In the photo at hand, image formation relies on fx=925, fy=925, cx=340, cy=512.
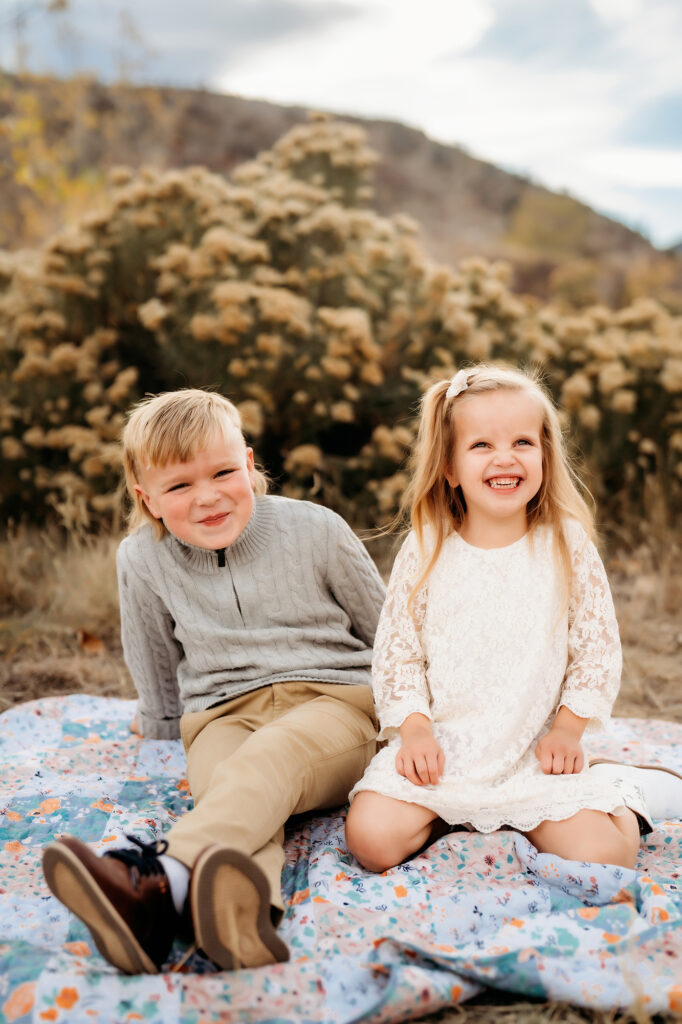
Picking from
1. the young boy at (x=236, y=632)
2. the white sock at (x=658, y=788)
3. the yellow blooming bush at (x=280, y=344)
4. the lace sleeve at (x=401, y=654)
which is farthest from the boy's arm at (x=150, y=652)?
the yellow blooming bush at (x=280, y=344)

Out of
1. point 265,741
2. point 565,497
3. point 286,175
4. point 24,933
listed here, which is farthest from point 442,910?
point 286,175

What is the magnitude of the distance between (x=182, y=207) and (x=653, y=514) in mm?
2935

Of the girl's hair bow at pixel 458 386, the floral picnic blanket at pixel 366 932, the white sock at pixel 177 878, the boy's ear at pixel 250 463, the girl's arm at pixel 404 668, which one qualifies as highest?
the girl's hair bow at pixel 458 386

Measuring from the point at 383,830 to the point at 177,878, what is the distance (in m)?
0.48

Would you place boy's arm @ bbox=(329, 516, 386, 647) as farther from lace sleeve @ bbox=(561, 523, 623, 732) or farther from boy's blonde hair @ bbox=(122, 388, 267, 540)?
lace sleeve @ bbox=(561, 523, 623, 732)

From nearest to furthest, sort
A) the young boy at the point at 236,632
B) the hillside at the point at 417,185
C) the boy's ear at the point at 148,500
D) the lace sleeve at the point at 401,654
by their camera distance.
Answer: the young boy at the point at 236,632 → the lace sleeve at the point at 401,654 → the boy's ear at the point at 148,500 → the hillside at the point at 417,185

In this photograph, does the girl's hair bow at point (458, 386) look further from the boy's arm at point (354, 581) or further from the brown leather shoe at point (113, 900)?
the brown leather shoe at point (113, 900)

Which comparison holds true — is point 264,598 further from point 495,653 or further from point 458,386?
point 458,386

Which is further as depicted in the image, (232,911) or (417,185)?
(417,185)

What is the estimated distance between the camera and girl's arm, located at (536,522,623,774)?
2.04 meters

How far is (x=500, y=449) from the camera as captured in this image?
2.05 metres

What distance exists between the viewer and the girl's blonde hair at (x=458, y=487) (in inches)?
83.1

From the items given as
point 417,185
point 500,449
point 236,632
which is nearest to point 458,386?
point 500,449

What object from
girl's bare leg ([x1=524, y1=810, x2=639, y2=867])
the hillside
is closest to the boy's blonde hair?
girl's bare leg ([x1=524, y1=810, x2=639, y2=867])
